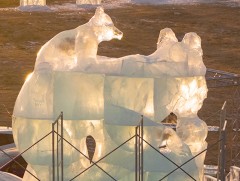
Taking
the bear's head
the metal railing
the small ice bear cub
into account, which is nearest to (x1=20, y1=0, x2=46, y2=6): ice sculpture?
the bear's head

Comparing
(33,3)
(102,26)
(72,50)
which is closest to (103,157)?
(72,50)

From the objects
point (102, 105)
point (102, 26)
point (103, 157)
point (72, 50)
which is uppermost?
point (102, 26)

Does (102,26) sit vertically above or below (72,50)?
above

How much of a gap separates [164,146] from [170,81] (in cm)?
94

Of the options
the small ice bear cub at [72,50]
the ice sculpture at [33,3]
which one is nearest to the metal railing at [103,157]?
the small ice bear cub at [72,50]

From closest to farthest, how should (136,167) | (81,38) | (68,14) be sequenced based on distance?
(136,167), (81,38), (68,14)

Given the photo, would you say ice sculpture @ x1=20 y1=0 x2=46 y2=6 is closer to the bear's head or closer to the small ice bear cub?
the bear's head

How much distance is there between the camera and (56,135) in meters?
13.5

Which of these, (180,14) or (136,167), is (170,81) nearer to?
(136,167)

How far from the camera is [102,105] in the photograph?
1370 cm

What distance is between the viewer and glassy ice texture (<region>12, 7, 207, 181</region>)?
13641mm

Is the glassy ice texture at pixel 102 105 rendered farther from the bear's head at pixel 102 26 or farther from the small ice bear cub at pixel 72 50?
the bear's head at pixel 102 26

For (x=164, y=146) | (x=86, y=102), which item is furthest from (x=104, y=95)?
(x=164, y=146)

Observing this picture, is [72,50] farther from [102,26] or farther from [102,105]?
[102,105]
